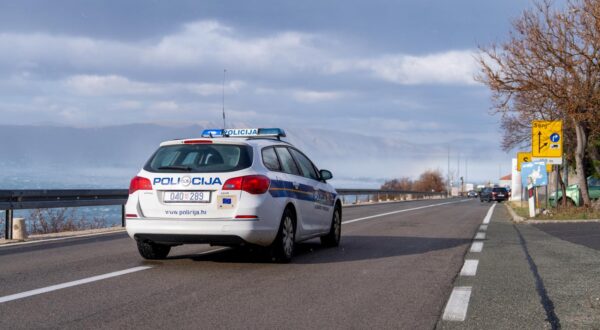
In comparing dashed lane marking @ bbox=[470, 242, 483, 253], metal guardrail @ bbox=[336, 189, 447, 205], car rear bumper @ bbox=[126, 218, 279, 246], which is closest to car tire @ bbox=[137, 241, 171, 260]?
car rear bumper @ bbox=[126, 218, 279, 246]

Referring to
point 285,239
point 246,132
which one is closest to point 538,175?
point 246,132

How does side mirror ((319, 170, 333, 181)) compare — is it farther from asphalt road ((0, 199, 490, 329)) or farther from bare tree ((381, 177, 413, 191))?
bare tree ((381, 177, 413, 191))

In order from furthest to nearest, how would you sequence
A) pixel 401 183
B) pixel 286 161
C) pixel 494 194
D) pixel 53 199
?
pixel 401 183 → pixel 494 194 → pixel 53 199 → pixel 286 161

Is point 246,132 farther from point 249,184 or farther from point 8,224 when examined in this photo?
point 8,224

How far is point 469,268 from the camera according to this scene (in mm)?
9000

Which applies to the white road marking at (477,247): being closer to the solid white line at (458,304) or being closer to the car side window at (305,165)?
the car side window at (305,165)

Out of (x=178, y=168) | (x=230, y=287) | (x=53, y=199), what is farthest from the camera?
(x=53, y=199)

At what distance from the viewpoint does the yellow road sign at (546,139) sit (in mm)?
22828

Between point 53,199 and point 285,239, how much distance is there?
8080 millimetres

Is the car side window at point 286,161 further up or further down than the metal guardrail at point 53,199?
further up

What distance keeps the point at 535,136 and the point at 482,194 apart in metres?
45.2

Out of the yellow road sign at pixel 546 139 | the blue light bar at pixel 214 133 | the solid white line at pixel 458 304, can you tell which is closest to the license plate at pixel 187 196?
the blue light bar at pixel 214 133

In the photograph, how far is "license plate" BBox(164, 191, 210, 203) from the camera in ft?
28.4

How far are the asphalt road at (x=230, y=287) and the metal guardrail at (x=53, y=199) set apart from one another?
2.41 metres
